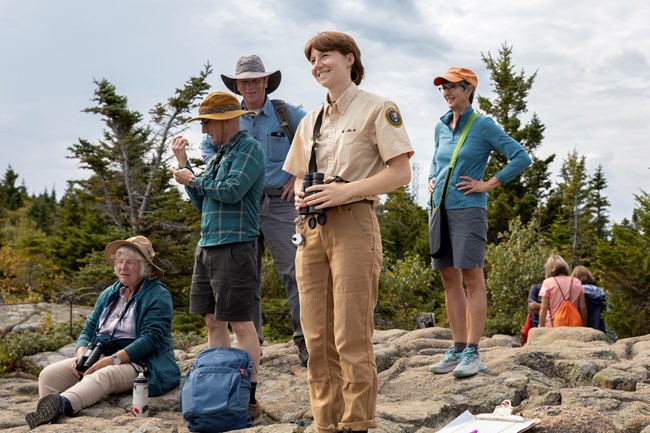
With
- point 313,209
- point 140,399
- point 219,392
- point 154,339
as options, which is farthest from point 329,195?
point 154,339

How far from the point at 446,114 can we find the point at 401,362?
224 cm

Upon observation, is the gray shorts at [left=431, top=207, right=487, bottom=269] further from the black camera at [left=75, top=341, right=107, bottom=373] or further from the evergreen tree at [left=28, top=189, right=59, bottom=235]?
the evergreen tree at [left=28, top=189, right=59, bottom=235]

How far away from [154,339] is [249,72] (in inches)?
89.4

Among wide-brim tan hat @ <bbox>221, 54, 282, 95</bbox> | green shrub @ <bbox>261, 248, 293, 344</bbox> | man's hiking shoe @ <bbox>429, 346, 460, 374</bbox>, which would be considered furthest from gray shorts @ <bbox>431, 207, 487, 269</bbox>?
green shrub @ <bbox>261, 248, 293, 344</bbox>

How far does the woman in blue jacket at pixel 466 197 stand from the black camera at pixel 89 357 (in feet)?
9.07

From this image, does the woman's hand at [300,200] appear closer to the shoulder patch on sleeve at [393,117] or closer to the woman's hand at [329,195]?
the woman's hand at [329,195]

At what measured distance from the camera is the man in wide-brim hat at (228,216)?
15.6 feet

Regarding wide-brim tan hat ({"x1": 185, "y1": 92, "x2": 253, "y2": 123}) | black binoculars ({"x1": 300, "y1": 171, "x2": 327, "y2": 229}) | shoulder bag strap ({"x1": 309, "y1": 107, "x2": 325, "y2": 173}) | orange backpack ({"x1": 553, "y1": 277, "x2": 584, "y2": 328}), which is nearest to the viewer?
black binoculars ({"x1": 300, "y1": 171, "x2": 327, "y2": 229})

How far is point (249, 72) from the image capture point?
562cm

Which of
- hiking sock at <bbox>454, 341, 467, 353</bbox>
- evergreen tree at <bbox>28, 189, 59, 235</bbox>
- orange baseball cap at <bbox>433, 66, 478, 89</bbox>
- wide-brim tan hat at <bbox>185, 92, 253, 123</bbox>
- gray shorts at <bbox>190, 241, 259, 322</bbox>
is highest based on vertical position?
evergreen tree at <bbox>28, 189, 59, 235</bbox>

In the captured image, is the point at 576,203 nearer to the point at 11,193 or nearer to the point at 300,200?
the point at 300,200

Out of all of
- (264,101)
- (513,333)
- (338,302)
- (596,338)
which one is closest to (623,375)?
(596,338)

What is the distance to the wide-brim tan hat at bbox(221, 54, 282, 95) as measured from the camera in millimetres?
5582

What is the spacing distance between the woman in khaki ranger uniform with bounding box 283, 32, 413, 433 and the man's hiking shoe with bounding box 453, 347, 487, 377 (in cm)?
166
